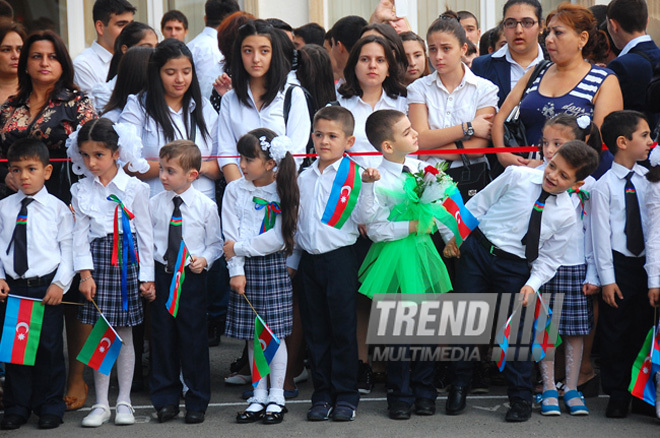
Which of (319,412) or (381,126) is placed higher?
(381,126)

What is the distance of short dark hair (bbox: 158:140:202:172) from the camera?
546 cm

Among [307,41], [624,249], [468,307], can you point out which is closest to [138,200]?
[468,307]

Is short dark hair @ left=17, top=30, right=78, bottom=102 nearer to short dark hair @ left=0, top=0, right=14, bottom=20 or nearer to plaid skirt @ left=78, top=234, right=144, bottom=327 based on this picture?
plaid skirt @ left=78, top=234, right=144, bottom=327

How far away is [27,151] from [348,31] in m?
2.85

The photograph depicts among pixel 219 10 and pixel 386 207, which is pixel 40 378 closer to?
pixel 386 207

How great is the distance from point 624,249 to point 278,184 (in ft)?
6.93

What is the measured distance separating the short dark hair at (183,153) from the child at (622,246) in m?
2.42

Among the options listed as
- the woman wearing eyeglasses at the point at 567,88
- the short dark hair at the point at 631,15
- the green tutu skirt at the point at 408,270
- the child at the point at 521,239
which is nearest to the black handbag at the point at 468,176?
the woman wearing eyeglasses at the point at 567,88

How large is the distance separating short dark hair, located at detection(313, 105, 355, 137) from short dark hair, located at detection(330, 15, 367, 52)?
1.85 metres

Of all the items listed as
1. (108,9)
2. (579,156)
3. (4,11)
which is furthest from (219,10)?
(579,156)

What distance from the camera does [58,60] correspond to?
20.0 ft

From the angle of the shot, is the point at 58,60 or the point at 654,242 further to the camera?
the point at 58,60

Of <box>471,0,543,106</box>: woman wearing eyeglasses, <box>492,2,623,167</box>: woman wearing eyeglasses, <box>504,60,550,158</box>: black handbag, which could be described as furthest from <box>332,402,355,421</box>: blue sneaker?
<box>471,0,543,106</box>: woman wearing eyeglasses

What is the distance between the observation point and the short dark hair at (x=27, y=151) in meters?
5.45
